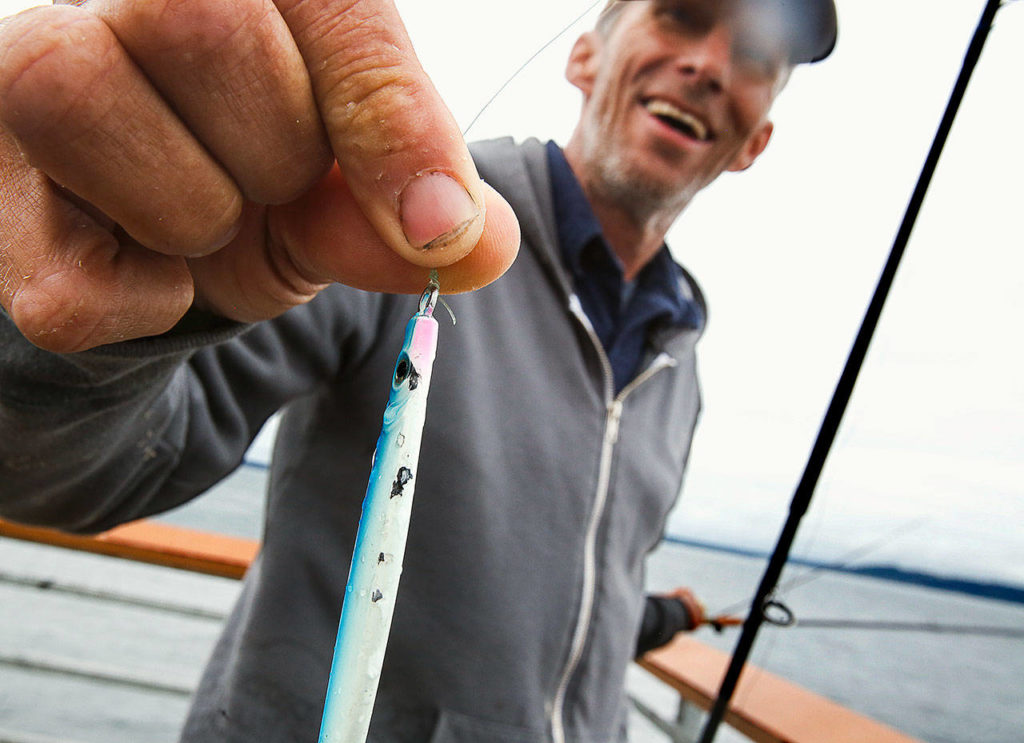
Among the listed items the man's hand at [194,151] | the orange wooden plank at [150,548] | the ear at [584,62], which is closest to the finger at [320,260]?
the man's hand at [194,151]

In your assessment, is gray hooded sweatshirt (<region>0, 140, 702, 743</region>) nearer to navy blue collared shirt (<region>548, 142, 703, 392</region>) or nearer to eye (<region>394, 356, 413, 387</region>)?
navy blue collared shirt (<region>548, 142, 703, 392</region>)

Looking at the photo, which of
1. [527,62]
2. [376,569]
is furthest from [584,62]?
[376,569]

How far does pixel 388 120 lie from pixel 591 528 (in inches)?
34.3

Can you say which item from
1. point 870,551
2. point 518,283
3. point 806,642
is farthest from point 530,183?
point 806,642

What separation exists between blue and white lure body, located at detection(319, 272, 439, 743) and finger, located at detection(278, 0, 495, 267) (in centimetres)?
9

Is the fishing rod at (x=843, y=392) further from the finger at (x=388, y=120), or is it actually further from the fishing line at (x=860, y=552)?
the finger at (x=388, y=120)

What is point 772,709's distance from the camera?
1.52 m

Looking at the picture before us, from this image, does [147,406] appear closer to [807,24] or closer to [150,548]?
[807,24]

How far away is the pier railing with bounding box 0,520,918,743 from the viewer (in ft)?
4.71

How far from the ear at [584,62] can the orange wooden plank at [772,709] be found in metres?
1.24

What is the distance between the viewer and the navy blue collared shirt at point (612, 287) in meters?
1.15

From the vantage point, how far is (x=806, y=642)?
90.6 ft

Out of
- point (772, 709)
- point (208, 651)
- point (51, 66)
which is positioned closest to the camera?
point (51, 66)

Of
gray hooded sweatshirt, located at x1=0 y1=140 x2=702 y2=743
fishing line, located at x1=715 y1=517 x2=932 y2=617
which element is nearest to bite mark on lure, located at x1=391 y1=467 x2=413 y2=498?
gray hooded sweatshirt, located at x1=0 y1=140 x2=702 y2=743
